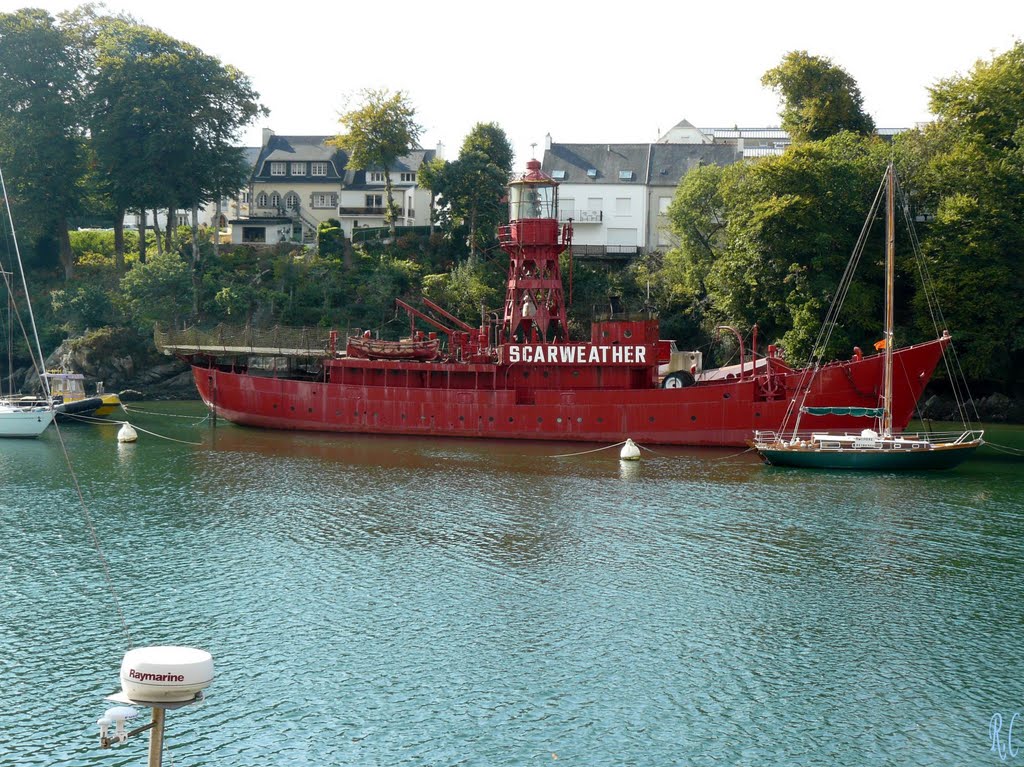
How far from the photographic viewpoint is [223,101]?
69688mm

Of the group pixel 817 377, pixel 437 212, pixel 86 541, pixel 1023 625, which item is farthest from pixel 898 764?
pixel 437 212

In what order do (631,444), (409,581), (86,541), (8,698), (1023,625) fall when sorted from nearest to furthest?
(8,698) < (1023,625) < (409,581) < (86,541) < (631,444)

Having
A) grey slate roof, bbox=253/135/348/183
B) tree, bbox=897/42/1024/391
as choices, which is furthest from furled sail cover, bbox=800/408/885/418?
grey slate roof, bbox=253/135/348/183

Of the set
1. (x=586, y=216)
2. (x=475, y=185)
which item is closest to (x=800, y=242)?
(x=586, y=216)

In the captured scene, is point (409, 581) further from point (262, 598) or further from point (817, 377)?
point (817, 377)

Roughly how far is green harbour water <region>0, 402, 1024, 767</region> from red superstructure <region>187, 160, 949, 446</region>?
573 centimetres

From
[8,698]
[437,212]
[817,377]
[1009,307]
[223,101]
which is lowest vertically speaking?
[8,698]

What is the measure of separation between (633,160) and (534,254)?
92.0 feet

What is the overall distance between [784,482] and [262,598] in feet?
64.0

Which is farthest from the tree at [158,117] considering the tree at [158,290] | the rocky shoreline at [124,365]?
the rocky shoreline at [124,365]

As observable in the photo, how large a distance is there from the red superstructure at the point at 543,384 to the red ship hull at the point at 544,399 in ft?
0.15

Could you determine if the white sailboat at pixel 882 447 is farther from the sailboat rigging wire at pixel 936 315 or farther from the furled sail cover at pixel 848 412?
the sailboat rigging wire at pixel 936 315

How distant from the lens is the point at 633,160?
71.8 meters

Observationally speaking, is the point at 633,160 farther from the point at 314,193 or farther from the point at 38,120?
the point at 38,120
